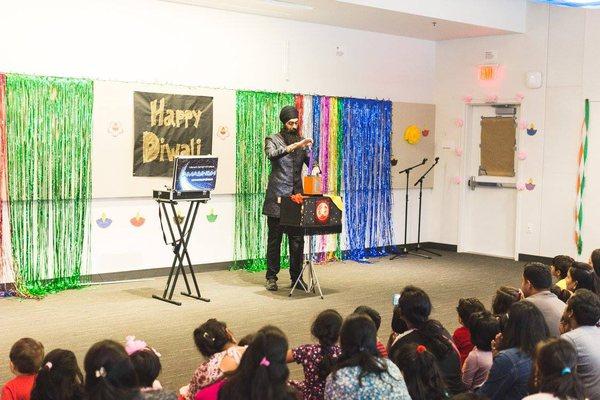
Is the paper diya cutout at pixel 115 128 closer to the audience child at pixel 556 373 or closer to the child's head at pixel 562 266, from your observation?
the child's head at pixel 562 266

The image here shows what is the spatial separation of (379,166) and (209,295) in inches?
141

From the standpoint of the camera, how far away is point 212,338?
383 centimetres

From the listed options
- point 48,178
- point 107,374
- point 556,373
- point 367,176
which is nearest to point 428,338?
point 556,373

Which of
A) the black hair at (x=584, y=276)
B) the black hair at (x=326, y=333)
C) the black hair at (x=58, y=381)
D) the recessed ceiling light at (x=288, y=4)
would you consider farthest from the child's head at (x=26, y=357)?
the recessed ceiling light at (x=288, y=4)

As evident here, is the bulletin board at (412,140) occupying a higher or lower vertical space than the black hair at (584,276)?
higher

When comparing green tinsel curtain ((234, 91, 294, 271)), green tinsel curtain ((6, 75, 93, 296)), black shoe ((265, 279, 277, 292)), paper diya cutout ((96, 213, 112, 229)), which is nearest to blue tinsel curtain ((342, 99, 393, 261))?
green tinsel curtain ((234, 91, 294, 271))

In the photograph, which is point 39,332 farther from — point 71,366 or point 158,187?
point 71,366

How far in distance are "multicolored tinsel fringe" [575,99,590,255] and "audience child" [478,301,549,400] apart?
6523 millimetres

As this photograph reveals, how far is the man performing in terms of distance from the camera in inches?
307

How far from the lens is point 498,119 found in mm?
10773

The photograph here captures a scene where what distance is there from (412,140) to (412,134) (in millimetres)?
77

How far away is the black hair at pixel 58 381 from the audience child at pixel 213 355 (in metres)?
0.60

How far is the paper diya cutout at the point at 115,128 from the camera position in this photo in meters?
8.12

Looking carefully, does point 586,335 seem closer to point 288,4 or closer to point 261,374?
point 261,374
